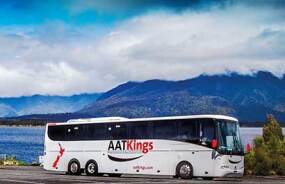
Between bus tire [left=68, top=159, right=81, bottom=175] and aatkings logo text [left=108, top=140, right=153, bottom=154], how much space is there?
2.62 m

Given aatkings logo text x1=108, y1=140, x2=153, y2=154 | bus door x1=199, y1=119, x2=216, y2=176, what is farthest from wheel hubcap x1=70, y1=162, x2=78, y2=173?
bus door x1=199, y1=119, x2=216, y2=176

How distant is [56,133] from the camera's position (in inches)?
1526

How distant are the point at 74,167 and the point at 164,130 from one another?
7.03 metres

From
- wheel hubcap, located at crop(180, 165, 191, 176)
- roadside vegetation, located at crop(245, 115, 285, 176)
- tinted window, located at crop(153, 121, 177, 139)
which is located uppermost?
tinted window, located at crop(153, 121, 177, 139)

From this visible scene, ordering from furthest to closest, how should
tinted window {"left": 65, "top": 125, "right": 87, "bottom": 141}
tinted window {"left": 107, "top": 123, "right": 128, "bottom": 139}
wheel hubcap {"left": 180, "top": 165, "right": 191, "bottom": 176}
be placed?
tinted window {"left": 65, "top": 125, "right": 87, "bottom": 141} < tinted window {"left": 107, "top": 123, "right": 128, "bottom": 139} < wheel hubcap {"left": 180, "top": 165, "right": 191, "bottom": 176}

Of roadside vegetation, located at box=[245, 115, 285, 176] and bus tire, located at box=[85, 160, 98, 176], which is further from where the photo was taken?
bus tire, located at box=[85, 160, 98, 176]

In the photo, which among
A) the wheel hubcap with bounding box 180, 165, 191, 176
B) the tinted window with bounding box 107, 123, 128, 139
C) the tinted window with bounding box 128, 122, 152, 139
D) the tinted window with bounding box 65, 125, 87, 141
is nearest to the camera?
the wheel hubcap with bounding box 180, 165, 191, 176

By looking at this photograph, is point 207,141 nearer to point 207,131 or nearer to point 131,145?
point 207,131

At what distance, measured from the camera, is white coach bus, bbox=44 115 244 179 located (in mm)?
31688

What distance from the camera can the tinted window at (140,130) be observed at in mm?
34219

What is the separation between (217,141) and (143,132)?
470cm

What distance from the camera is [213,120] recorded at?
31.6m

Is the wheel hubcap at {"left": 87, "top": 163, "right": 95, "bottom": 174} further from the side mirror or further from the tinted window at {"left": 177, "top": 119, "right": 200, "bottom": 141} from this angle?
the side mirror

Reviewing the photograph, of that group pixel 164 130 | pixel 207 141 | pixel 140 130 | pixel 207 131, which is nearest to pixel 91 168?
pixel 140 130
